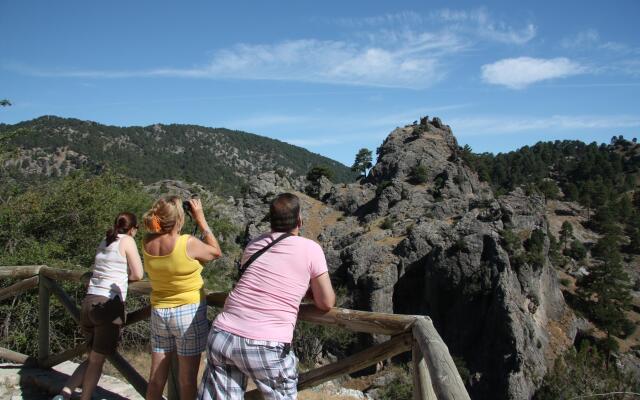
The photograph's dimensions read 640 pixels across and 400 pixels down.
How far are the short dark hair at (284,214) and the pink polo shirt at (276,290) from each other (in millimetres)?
86

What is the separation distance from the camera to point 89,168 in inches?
492

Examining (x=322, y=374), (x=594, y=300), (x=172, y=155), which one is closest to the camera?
(x=322, y=374)

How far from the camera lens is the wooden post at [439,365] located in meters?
1.91

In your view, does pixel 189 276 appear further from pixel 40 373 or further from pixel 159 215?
pixel 40 373

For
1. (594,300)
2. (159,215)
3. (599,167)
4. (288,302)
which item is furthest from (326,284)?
(599,167)

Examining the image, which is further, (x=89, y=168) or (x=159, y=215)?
(x=89, y=168)

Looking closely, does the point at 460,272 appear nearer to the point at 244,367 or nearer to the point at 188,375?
the point at 188,375

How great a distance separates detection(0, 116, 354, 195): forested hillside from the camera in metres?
116

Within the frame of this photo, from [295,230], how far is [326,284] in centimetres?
35

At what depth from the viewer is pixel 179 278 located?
299 centimetres

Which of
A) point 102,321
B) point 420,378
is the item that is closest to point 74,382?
point 102,321

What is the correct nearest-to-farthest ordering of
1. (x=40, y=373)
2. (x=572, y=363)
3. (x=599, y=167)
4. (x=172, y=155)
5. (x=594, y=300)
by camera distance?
(x=40, y=373), (x=572, y=363), (x=594, y=300), (x=599, y=167), (x=172, y=155)

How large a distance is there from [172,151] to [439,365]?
16612cm

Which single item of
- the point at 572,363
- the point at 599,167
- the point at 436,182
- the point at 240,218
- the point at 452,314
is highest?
the point at 599,167
